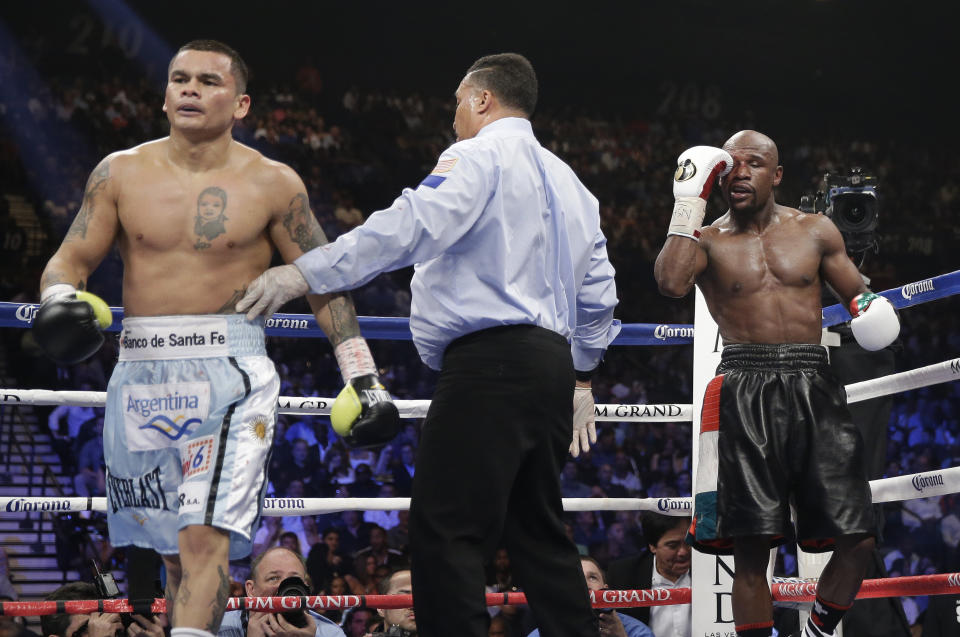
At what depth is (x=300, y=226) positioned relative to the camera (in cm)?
212

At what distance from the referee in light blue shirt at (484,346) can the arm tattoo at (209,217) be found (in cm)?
18

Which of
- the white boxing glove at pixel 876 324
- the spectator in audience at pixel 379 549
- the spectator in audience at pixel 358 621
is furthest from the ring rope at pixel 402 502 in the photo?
the spectator in audience at pixel 379 549

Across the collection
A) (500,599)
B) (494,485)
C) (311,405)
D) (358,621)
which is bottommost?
(358,621)

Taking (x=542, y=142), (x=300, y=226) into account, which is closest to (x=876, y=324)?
(x=300, y=226)

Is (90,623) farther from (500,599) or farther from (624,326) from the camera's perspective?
(624,326)

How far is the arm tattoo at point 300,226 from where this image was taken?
83.3 inches

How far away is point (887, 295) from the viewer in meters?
2.98

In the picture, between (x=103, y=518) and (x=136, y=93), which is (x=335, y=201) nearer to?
(x=136, y=93)

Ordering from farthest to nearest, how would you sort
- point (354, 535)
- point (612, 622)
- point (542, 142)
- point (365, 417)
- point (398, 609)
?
point (542, 142)
point (354, 535)
point (398, 609)
point (612, 622)
point (365, 417)

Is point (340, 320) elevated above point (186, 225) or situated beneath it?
situated beneath

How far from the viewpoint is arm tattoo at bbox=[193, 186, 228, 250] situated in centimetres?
204

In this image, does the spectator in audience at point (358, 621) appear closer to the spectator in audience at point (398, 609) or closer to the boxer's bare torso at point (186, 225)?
the spectator in audience at point (398, 609)

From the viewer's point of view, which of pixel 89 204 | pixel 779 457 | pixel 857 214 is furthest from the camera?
pixel 857 214

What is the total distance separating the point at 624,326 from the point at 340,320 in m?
1.26
